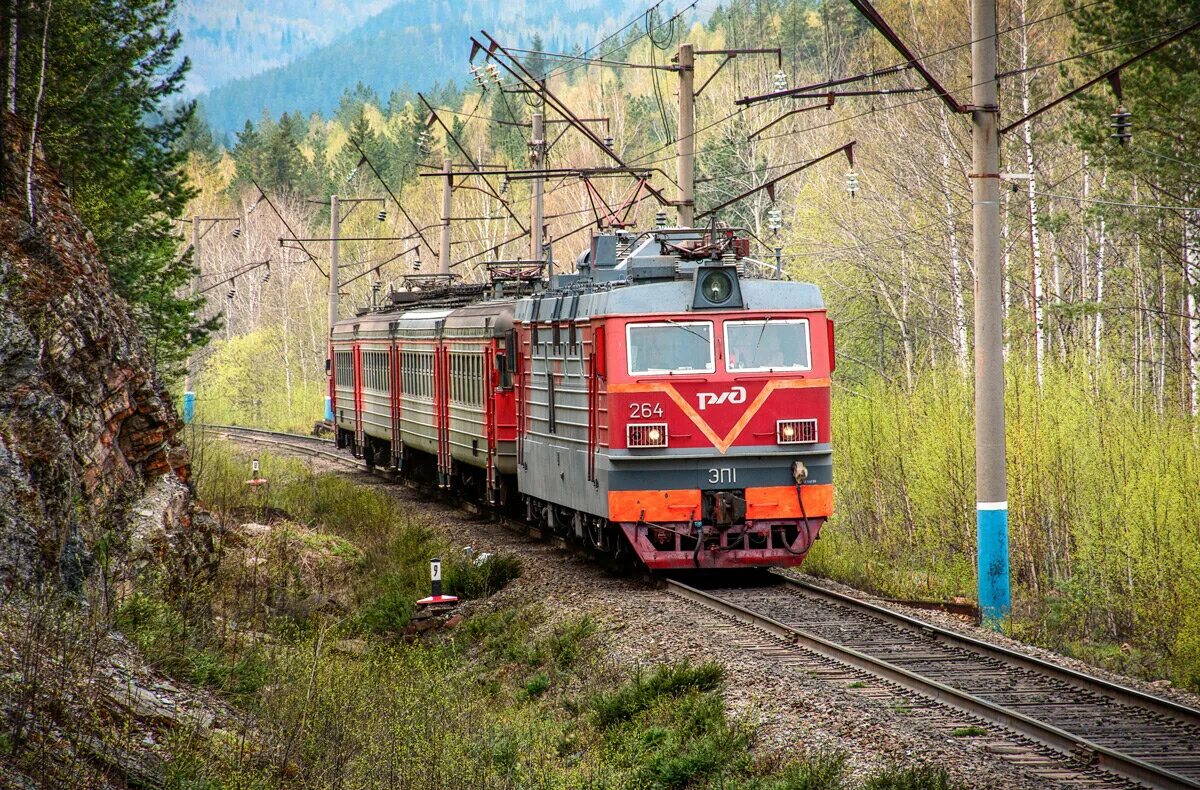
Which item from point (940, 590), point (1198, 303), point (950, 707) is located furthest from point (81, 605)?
point (1198, 303)

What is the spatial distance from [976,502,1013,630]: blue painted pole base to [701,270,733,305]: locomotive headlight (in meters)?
3.11

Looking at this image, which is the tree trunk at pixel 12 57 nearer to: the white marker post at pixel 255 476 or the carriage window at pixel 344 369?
the white marker post at pixel 255 476

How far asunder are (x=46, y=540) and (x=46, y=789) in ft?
10.9

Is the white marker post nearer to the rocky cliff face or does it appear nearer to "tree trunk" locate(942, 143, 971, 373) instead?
the rocky cliff face

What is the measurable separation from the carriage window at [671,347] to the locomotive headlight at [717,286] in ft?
0.86

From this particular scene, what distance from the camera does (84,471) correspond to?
1108 cm

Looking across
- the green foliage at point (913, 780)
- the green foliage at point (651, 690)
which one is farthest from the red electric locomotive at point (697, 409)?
the green foliage at point (913, 780)

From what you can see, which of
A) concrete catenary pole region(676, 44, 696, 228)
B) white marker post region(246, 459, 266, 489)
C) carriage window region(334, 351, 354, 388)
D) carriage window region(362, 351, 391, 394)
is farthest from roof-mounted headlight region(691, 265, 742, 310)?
carriage window region(334, 351, 354, 388)

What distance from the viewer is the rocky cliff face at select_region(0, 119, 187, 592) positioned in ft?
31.2

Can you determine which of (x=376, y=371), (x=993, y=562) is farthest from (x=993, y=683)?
(x=376, y=371)

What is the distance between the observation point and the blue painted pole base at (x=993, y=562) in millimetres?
12578

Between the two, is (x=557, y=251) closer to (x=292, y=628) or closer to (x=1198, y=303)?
(x=1198, y=303)

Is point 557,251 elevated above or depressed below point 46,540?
above

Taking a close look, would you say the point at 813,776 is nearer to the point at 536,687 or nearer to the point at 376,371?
the point at 536,687
